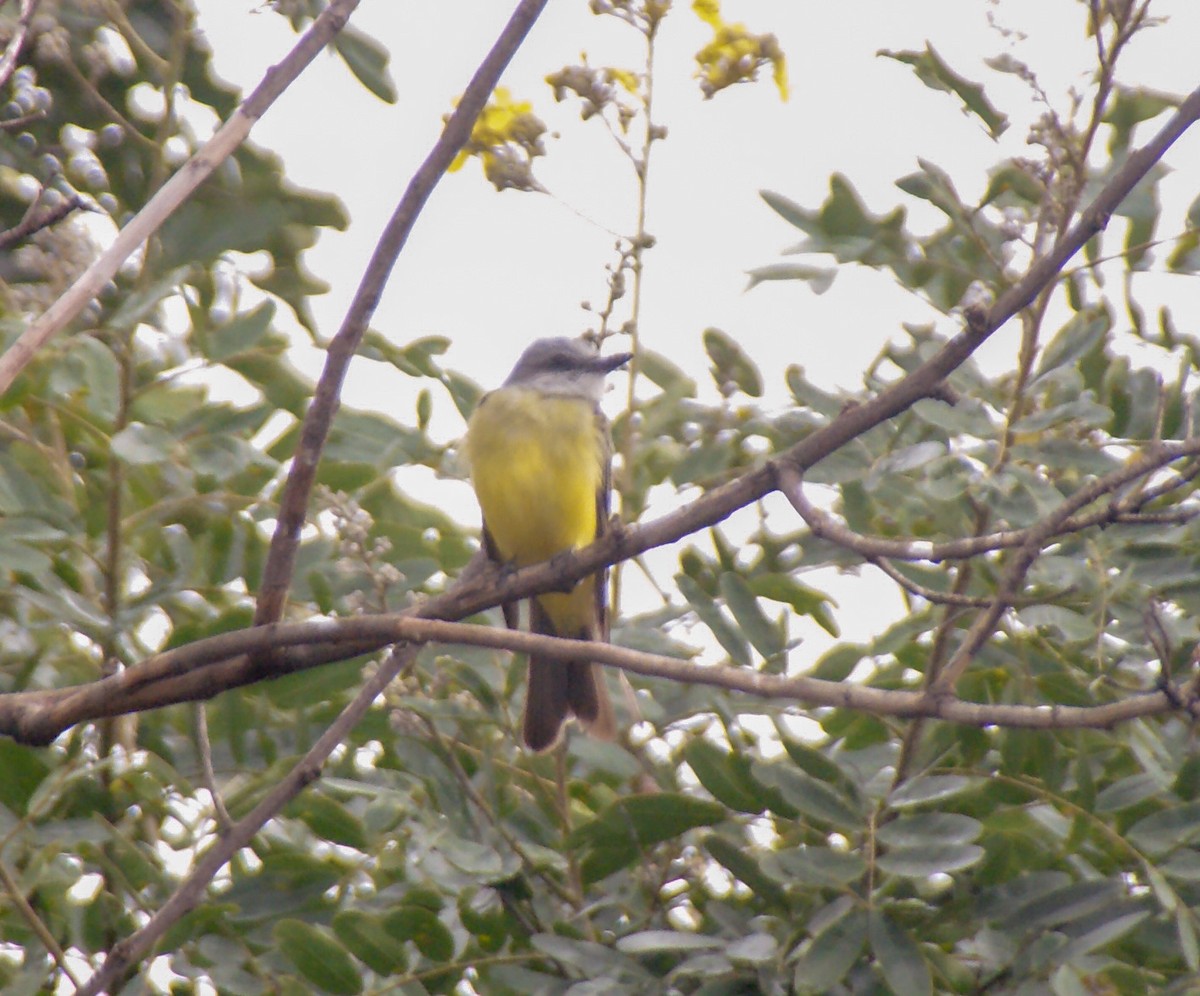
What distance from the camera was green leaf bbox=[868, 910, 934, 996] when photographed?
7.40ft

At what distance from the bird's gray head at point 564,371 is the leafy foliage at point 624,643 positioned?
1.40 meters

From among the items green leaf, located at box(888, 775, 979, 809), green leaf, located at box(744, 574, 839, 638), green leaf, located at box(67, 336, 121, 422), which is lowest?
green leaf, located at box(888, 775, 979, 809)

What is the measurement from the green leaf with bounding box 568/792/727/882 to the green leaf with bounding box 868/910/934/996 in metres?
0.30

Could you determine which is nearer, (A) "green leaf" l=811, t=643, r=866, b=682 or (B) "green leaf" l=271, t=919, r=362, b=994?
(B) "green leaf" l=271, t=919, r=362, b=994

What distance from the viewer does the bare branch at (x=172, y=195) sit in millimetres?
2062

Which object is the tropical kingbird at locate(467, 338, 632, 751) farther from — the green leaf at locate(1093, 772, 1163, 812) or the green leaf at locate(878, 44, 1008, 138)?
the green leaf at locate(1093, 772, 1163, 812)

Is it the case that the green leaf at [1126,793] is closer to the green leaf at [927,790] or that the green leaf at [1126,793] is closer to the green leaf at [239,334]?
the green leaf at [927,790]

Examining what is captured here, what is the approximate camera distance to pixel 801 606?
9.83 ft

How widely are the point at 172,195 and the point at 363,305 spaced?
29cm

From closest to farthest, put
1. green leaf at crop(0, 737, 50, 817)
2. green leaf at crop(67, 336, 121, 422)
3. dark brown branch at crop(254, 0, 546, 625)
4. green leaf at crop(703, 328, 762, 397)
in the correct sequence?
dark brown branch at crop(254, 0, 546, 625)
green leaf at crop(0, 737, 50, 817)
green leaf at crop(67, 336, 121, 422)
green leaf at crop(703, 328, 762, 397)

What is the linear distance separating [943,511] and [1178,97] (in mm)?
812

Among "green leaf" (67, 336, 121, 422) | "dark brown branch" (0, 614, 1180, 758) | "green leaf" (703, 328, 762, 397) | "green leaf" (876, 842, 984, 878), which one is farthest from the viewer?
"green leaf" (703, 328, 762, 397)

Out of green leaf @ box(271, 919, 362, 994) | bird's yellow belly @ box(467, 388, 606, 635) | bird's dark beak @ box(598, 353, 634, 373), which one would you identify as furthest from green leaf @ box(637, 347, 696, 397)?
green leaf @ box(271, 919, 362, 994)

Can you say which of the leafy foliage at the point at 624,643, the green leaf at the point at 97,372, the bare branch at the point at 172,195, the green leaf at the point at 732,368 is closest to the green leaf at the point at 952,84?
the leafy foliage at the point at 624,643
